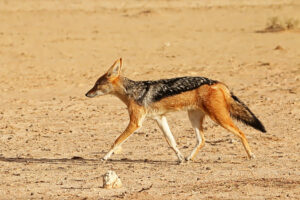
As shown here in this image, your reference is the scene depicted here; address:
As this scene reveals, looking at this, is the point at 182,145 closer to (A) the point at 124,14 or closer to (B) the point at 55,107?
(B) the point at 55,107

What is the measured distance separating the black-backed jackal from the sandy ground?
376 millimetres

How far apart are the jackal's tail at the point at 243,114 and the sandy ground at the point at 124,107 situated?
43cm

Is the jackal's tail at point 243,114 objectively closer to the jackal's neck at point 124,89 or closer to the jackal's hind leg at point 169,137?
the jackal's hind leg at point 169,137

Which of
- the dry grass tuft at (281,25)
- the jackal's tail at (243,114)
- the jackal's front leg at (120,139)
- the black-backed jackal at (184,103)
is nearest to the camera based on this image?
the black-backed jackal at (184,103)

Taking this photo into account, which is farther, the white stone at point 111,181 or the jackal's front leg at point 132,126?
the jackal's front leg at point 132,126

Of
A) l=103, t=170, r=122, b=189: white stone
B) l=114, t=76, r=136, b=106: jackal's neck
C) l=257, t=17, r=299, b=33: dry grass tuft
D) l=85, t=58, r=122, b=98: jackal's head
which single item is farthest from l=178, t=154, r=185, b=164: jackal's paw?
l=257, t=17, r=299, b=33: dry grass tuft

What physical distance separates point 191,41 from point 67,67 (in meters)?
5.47

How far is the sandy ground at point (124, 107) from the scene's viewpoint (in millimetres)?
8023

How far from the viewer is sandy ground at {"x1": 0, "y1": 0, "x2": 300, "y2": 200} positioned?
8.02m

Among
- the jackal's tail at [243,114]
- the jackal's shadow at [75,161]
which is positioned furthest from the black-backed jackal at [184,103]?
the jackal's shadow at [75,161]

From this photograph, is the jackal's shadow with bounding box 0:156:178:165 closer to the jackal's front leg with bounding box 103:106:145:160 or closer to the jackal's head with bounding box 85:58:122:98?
the jackal's front leg with bounding box 103:106:145:160

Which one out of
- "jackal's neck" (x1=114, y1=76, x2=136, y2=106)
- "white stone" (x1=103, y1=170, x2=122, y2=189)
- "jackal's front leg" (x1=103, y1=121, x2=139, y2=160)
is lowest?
"white stone" (x1=103, y1=170, x2=122, y2=189)

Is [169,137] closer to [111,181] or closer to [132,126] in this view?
[132,126]

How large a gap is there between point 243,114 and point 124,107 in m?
4.34
